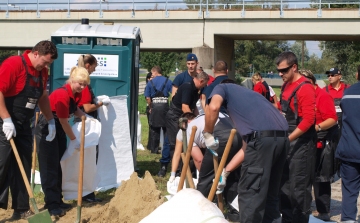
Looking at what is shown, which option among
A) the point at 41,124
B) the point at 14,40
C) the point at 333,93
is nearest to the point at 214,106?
the point at 41,124

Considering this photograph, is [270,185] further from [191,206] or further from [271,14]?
[271,14]

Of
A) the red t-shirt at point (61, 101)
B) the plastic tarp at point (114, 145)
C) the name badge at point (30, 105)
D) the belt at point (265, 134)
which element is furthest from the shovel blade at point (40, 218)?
the plastic tarp at point (114, 145)

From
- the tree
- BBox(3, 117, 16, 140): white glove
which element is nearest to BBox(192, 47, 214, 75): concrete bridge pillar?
the tree

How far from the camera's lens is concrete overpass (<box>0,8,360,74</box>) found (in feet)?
100

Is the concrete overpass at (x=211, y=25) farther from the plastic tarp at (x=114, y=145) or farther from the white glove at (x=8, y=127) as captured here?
the white glove at (x=8, y=127)

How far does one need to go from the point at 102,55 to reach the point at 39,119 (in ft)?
7.10

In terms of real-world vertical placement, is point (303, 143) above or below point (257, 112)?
below

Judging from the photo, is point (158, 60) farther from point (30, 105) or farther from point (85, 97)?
point (30, 105)

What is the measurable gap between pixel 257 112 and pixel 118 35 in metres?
4.10

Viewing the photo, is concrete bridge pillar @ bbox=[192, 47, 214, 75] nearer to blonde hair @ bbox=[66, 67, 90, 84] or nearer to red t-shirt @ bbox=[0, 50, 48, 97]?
blonde hair @ bbox=[66, 67, 90, 84]

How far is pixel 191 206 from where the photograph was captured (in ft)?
12.4

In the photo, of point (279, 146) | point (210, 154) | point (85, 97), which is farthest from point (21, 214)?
point (279, 146)

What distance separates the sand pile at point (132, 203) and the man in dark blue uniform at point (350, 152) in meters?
2.09

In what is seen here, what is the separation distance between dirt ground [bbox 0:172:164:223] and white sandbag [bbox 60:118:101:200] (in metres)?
0.76
